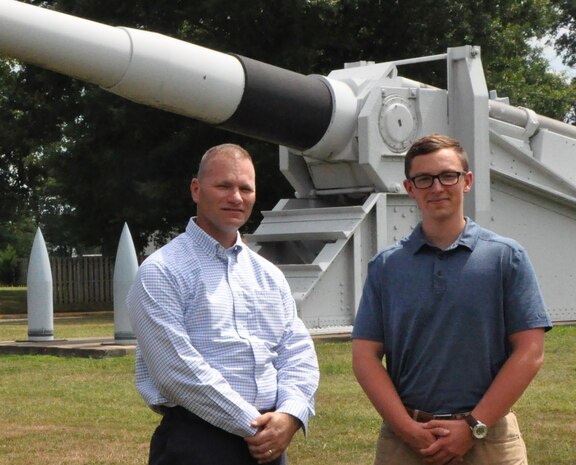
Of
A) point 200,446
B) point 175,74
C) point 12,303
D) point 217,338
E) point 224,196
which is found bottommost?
point 12,303

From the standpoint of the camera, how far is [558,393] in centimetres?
1044

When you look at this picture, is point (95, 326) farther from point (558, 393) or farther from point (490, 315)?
point (490, 315)

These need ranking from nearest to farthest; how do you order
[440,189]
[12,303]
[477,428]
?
[477,428] < [440,189] < [12,303]

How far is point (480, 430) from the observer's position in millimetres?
4297

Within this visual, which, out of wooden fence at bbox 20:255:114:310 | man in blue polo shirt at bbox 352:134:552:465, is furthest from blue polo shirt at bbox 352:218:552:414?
wooden fence at bbox 20:255:114:310

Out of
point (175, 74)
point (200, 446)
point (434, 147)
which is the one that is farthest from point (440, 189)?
point (175, 74)

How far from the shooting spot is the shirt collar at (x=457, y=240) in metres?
4.44

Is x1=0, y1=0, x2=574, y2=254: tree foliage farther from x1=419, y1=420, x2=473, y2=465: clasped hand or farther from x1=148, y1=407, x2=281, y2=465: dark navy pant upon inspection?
x1=419, y1=420, x2=473, y2=465: clasped hand

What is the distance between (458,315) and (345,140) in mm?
10156

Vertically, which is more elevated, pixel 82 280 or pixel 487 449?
pixel 487 449

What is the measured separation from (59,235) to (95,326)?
62.1 m

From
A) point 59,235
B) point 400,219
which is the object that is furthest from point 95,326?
point 59,235

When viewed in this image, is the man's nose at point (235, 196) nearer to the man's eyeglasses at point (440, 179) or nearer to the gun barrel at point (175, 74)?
the man's eyeglasses at point (440, 179)

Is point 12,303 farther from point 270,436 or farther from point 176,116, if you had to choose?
point 270,436
